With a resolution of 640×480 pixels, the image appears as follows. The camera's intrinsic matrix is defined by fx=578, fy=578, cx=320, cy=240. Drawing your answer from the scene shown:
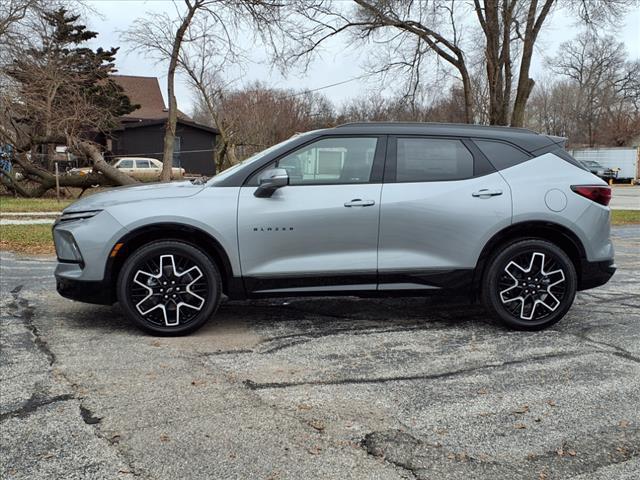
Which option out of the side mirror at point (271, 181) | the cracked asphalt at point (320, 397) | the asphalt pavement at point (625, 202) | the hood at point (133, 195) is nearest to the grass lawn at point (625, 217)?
the asphalt pavement at point (625, 202)

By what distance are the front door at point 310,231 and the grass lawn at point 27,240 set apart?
6.28 m

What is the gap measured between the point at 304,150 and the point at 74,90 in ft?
62.5

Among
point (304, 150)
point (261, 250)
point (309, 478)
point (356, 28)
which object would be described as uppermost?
point (356, 28)

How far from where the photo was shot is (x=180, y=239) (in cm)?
473

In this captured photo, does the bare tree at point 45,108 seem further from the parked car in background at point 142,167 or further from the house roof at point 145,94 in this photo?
the house roof at point 145,94

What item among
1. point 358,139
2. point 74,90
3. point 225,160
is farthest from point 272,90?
point 358,139

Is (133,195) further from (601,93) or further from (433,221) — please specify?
(601,93)

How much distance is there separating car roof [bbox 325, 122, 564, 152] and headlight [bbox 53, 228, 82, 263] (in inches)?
91.8

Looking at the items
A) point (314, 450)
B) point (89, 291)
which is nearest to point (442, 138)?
point (314, 450)

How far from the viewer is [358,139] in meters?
4.93

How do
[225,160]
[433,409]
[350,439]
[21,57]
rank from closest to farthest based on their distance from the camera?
[350,439]
[433,409]
[21,57]
[225,160]

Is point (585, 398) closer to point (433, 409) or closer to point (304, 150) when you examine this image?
point (433, 409)

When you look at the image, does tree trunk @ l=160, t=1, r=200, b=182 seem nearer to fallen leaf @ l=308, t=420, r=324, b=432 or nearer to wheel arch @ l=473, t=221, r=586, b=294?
wheel arch @ l=473, t=221, r=586, b=294

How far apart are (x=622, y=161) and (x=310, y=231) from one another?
152 ft
